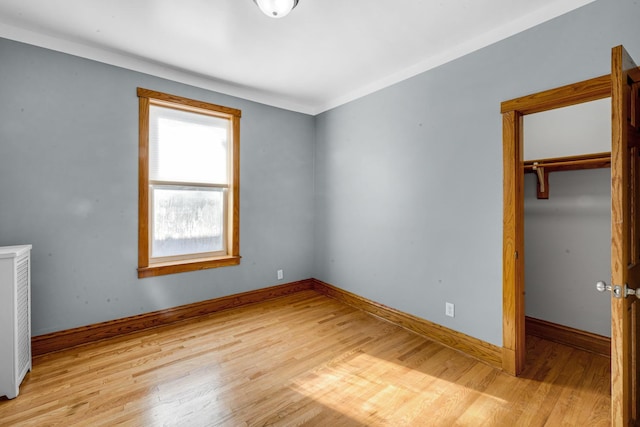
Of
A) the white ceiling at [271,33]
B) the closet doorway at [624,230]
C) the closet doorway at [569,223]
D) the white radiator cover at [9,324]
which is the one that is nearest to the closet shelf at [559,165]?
the closet doorway at [569,223]

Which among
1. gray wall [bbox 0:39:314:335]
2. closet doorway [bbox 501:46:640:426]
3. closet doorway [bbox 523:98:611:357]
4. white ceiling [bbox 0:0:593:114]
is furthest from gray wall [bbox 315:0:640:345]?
gray wall [bbox 0:39:314:335]

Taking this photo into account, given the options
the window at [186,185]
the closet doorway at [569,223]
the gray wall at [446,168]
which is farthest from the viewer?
the window at [186,185]

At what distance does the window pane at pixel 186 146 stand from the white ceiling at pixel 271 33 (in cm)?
43

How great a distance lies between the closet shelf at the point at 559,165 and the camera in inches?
90.0

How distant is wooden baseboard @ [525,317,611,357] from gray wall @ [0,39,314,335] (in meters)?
3.40

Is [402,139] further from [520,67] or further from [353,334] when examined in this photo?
[353,334]

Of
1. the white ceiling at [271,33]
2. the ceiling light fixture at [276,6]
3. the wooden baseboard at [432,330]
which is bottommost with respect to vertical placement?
the wooden baseboard at [432,330]

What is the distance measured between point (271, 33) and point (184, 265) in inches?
97.3

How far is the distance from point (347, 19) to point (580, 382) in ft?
10.4

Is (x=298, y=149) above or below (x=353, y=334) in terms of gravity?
above

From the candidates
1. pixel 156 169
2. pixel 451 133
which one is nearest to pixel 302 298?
pixel 156 169

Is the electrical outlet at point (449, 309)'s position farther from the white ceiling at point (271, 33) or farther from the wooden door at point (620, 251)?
the white ceiling at point (271, 33)

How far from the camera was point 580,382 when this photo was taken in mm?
2072

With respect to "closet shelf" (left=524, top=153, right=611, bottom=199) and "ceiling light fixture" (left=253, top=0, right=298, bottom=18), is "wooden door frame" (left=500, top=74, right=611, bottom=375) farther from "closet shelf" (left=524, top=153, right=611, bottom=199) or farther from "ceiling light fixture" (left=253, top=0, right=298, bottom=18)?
"ceiling light fixture" (left=253, top=0, right=298, bottom=18)
